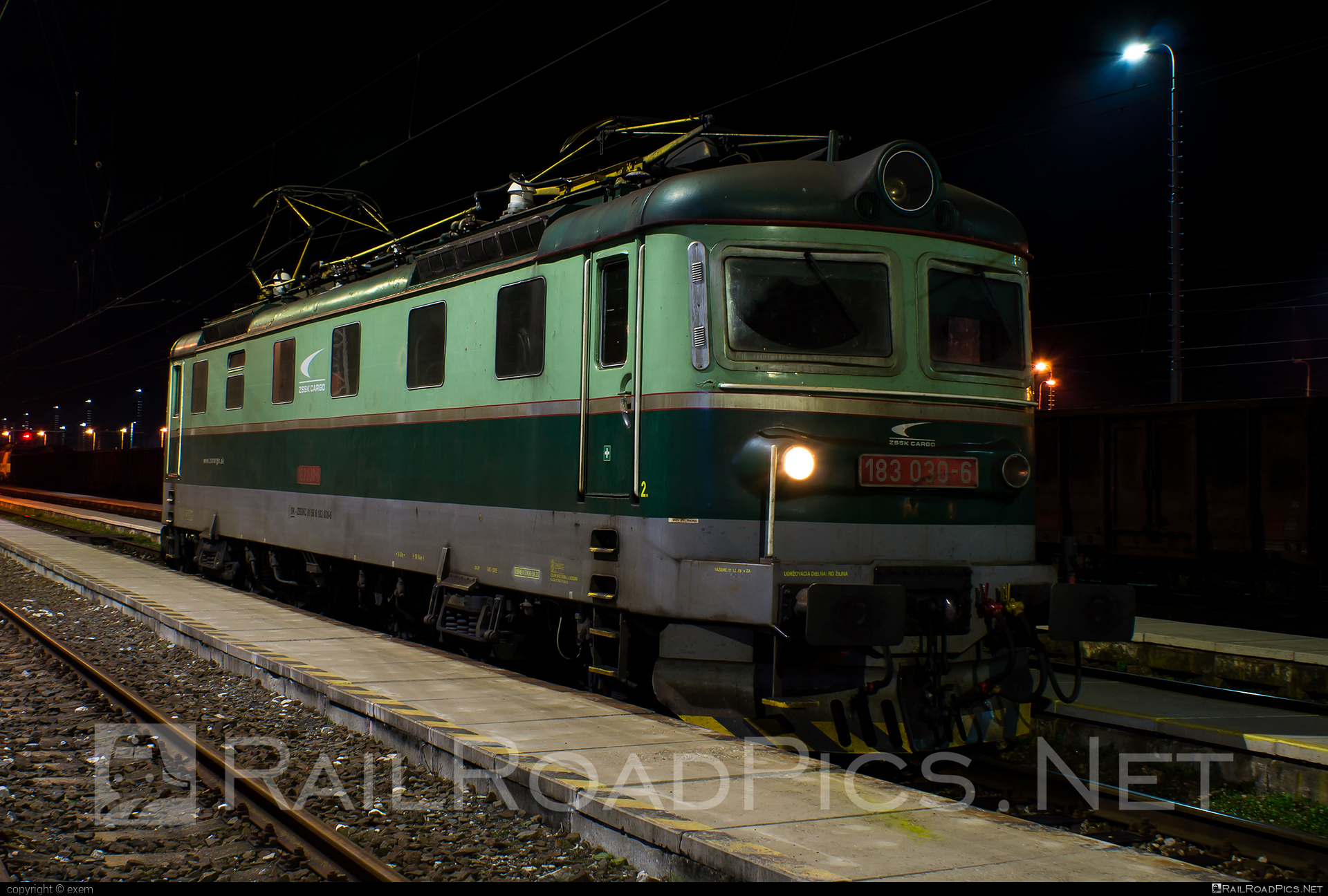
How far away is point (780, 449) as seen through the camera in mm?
6461

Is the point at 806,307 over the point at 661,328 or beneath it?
over

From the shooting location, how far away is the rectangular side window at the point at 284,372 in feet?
39.6

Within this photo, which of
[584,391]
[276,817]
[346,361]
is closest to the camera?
[276,817]

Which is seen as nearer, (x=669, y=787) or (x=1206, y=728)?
(x=669, y=787)

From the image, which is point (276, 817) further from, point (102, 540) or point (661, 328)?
point (102, 540)

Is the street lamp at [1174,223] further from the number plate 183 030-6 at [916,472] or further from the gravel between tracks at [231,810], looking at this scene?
the gravel between tracks at [231,810]

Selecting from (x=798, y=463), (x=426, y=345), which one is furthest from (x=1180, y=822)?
(x=426, y=345)

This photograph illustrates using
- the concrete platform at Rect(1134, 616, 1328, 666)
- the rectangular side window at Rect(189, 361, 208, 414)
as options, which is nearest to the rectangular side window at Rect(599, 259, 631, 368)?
the concrete platform at Rect(1134, 616, 1328, 666)

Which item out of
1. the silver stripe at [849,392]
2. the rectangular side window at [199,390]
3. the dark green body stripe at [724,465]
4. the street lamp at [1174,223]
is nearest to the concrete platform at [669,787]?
the dark green body stripe at [724,465]

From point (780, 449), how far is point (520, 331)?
2.50 meters

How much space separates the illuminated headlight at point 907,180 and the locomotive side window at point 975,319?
0.46m

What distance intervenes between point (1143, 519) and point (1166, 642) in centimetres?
515
